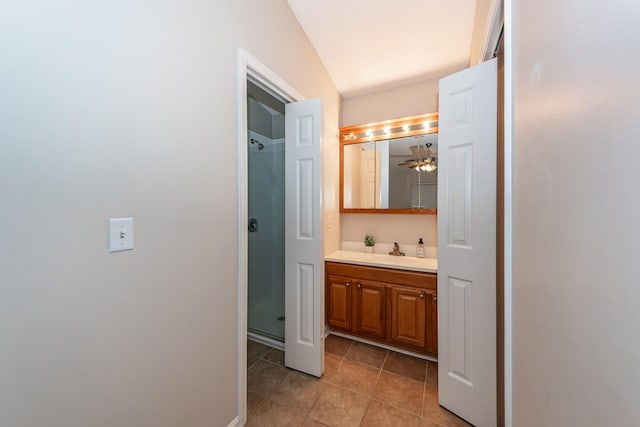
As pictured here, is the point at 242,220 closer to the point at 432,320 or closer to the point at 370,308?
the point at 370,308

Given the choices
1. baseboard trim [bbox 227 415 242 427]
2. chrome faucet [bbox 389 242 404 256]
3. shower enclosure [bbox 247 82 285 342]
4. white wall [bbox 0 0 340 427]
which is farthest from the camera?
shower enclosure [bbox 247 82 285 342]

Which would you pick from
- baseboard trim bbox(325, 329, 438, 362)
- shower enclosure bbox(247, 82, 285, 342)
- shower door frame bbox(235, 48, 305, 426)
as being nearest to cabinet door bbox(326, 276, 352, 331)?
baseboard trim bbox(325, 329, 438, 362)

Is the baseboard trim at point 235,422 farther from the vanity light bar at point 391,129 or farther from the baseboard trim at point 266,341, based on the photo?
the vanity light bar at point 391,129

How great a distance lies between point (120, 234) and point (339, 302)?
74.5 inches

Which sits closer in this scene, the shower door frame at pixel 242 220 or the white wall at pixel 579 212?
the white wall at pixel 579 212

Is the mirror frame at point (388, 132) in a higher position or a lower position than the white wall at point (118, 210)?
higher

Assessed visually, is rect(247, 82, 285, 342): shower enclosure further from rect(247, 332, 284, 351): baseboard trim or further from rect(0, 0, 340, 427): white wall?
rect(0, 0, 340, 427): white wall

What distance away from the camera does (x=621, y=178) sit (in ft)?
1.31

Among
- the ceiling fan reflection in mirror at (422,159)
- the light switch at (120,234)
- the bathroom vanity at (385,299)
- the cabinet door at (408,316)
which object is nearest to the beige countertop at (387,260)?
the bathroom vanity at (385,299)

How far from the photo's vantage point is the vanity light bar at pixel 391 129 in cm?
235

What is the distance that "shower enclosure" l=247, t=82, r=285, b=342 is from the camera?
2.64 metres

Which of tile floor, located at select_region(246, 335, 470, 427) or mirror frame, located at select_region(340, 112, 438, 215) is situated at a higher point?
mirror frame, located at select_region(340, 112, 438, 215)

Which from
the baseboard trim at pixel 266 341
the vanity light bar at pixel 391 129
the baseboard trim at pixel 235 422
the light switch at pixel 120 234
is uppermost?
the vanity light bar at pixel 391 129

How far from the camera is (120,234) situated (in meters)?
0.87
